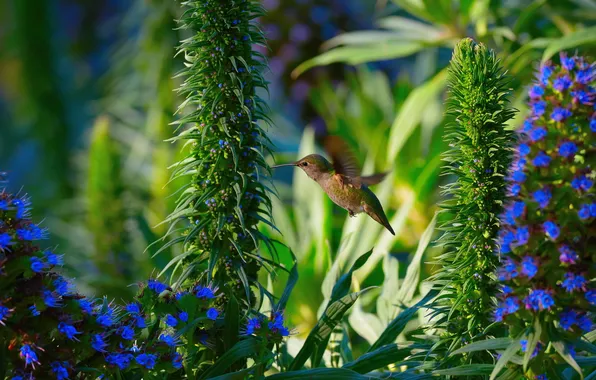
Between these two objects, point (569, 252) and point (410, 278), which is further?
point (410, 278)

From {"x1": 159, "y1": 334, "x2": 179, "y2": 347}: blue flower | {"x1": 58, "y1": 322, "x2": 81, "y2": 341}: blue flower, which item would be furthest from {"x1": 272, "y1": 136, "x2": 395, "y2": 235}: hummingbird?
{"x1": 58, "y1": 322, "x2": 81, "y2": 341}: blue flower

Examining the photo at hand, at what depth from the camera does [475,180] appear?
1.11 m

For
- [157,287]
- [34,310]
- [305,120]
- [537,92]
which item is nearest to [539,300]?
[537,92]

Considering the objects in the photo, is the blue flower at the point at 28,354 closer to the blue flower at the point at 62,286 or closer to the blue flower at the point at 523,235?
the blue flower at the point at 62,286

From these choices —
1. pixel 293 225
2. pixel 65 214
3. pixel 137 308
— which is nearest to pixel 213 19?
pixel 137 308

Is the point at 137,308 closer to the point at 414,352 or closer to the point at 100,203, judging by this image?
the point at 414,352

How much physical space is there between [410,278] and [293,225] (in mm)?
1124

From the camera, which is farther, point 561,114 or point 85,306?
point 85,306

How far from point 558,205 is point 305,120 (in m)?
2.47

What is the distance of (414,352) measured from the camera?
1256 millimetres

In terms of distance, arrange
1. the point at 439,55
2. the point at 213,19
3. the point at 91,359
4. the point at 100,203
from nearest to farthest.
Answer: the point at 91,359 < the point at 213,19 < the point at 100,203 < the point at 439,55

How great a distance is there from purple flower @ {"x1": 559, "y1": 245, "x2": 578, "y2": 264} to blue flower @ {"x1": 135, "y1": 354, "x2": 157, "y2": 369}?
527 millimetres

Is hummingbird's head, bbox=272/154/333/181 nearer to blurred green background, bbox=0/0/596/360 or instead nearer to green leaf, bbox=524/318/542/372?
blurred green background, bbox=0/0/596/360

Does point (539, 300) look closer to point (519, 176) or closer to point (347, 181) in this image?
point (519, 176)
